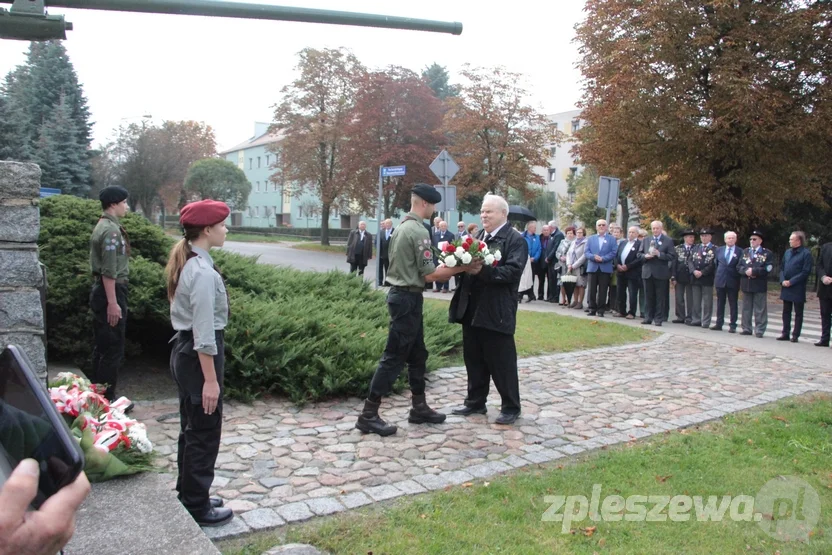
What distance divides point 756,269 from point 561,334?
171 inches

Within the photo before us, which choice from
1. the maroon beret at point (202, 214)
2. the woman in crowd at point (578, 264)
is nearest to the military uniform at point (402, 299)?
the maroon beret at point (202, 214)

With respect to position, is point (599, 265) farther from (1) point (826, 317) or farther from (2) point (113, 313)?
(2) point (113, 313)

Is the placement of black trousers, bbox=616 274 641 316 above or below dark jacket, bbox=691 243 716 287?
below

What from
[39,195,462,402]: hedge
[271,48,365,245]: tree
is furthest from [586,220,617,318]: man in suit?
[271,48,365,245]: tree

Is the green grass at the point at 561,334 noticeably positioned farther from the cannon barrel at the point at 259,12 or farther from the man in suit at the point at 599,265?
the cannon barrel at the point at 259,12

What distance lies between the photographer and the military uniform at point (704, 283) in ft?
44.0

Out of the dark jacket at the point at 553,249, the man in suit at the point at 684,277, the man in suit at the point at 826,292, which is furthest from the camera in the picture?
the dark jacket at the point at 553,249

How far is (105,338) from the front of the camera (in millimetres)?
6086

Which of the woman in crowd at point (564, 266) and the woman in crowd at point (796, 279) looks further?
the woman in crowd at point (564, 266)

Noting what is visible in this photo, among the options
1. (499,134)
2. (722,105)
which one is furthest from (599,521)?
(499,134)

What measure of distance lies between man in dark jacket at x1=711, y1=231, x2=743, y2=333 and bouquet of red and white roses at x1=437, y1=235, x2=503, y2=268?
355 inches

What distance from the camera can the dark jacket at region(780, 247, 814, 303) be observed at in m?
12.0

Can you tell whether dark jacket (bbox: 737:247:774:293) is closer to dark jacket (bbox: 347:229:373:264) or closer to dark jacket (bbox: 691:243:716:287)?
dark jacket (bbox: 691:243:716:287)

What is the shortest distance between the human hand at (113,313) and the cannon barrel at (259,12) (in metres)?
2.77
